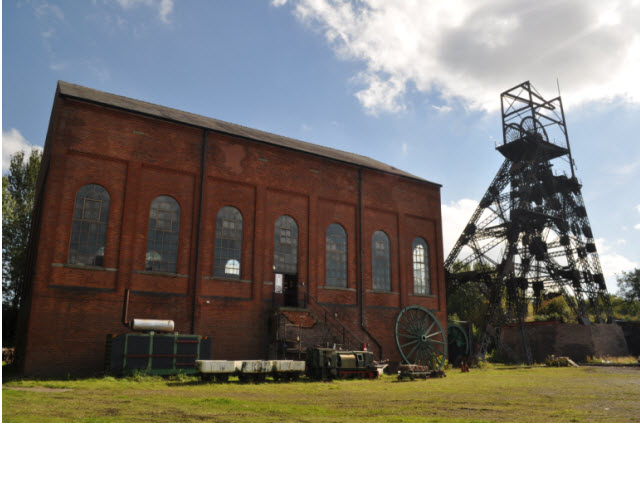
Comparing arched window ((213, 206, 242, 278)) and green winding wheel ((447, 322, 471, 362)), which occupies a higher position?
arched window ((213, 206, 242, 278))

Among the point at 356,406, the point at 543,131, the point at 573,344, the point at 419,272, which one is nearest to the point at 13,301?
the point at 419,272

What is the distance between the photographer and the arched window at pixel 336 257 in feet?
77.8

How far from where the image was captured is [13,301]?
31.0 metres

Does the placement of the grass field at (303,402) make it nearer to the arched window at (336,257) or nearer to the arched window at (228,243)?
the arched window at (228,243)

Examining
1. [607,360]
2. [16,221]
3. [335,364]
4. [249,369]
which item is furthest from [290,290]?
[607,360]

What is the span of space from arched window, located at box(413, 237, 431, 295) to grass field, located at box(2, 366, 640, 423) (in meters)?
11.3

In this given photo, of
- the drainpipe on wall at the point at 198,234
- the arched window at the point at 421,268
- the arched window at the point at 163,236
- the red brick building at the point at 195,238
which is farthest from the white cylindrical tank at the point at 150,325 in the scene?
the arched window at the point at 421,268

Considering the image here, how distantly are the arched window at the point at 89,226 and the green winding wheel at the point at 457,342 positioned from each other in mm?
20625

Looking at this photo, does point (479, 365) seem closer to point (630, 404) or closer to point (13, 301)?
point (630, 404)

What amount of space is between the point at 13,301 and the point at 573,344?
125ft

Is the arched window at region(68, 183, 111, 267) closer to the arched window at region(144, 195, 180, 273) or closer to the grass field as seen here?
the arched window at region(144, 195, 180, 273)

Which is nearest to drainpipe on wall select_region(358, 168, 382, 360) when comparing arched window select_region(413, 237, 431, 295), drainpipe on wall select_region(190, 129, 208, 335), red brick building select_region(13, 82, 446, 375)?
red brick building select_region(13, 82, 446, 375)

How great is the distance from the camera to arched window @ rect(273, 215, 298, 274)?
878 inches

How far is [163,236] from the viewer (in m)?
19.7
